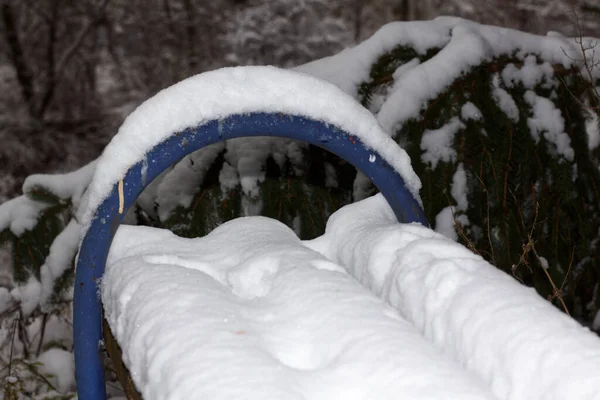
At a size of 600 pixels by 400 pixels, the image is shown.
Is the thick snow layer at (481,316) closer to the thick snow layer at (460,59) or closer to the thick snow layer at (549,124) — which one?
the thick snow layer at (460,59)

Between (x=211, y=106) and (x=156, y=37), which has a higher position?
(x=211, y=106)

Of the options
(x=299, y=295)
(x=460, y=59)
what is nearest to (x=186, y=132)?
(x=299, y=295)

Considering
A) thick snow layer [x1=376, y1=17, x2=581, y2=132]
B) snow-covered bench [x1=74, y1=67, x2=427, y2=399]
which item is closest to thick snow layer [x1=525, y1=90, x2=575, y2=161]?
thick snow layer [x1=376, y1=17, x2=581, y2=132]

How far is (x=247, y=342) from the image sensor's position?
2.94 feet

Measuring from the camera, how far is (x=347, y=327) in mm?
909

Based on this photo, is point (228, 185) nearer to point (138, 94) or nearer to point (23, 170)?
point (23, 170)

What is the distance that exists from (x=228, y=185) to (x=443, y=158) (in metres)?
0.70

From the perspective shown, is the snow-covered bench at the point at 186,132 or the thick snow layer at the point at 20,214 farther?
the thick snow layer at the point at 20,214

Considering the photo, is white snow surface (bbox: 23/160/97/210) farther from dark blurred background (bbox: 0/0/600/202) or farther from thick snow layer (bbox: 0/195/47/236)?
dark blurred background (bbox: 0/0/600/202)

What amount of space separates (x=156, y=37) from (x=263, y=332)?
921cm

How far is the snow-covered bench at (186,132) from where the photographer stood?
4.26ft

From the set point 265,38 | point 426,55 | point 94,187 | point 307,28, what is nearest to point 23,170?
point 265,38

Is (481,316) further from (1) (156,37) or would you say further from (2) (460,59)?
(1) (156,37)

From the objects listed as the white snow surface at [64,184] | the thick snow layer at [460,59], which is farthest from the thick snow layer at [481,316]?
the white snow surface at [64,184]
